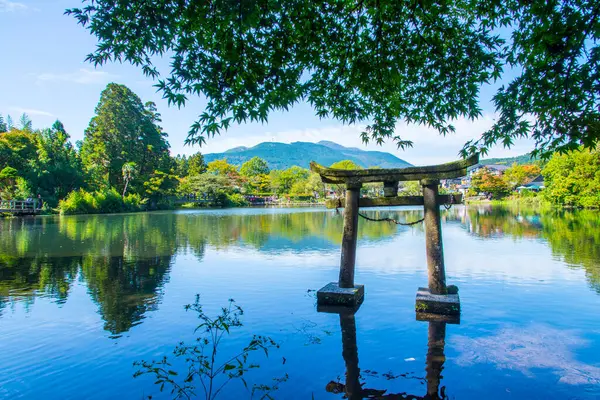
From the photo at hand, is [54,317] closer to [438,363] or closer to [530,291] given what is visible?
[438,363]

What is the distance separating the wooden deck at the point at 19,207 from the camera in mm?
39406

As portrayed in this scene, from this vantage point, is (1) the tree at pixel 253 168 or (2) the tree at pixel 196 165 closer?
(2) the tree at pixel 196 165

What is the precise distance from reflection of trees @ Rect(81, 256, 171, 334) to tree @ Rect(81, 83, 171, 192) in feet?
Answer: 153

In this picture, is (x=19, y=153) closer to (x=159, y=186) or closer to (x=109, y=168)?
(x=109, y=168)

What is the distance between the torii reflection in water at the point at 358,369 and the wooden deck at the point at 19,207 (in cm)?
4320

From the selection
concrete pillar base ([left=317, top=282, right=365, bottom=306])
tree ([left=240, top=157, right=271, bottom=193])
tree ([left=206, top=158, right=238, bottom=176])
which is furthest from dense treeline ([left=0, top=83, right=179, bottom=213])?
concrete pillar base ([left=317, top=282, right=365, bottom=306])

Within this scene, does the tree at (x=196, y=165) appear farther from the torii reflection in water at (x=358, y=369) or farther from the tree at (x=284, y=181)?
the torii reflection in water at (x=358, y=369)

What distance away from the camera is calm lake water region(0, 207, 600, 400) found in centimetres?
516

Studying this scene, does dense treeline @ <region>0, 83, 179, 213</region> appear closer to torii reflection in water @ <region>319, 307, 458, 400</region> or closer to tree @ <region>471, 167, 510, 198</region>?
torii reflection in water @ <region>319, 307, 458, 400</region>

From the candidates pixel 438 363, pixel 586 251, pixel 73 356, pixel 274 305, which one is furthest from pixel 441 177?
pixel 586 251

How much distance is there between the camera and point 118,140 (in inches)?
2434

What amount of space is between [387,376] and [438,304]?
3.02 meters

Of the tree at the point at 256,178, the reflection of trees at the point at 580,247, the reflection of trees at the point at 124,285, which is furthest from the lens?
the tree at the point at 256,178

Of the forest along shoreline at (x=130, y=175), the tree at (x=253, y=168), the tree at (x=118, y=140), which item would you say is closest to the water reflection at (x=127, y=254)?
the forest along shoreline at (x=130, y=175)
